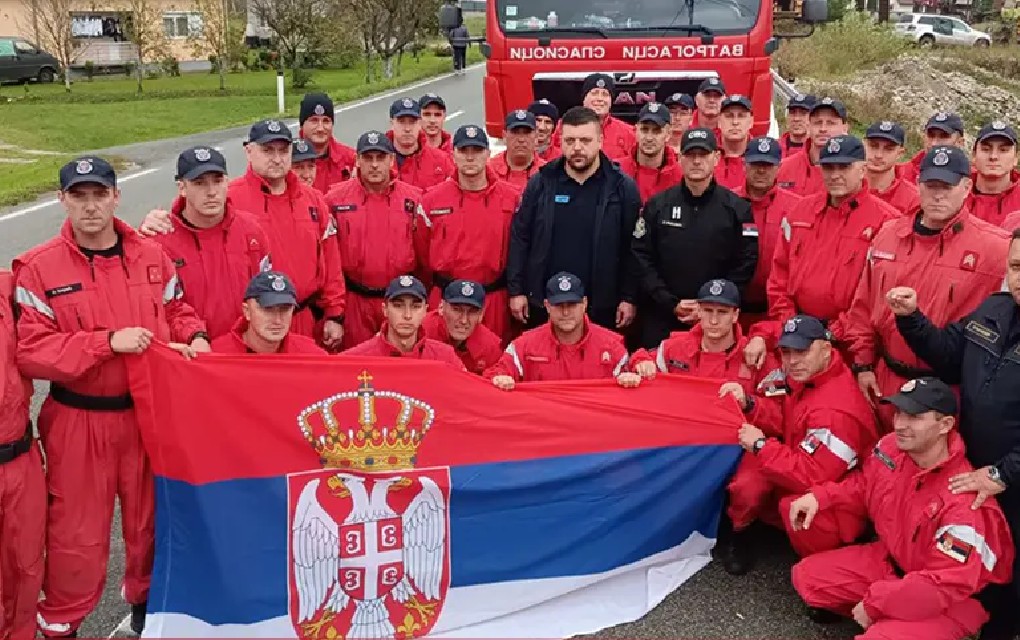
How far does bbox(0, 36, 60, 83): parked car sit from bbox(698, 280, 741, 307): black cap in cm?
3867

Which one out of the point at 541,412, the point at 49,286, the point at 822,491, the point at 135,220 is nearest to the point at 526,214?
the point at 541,412

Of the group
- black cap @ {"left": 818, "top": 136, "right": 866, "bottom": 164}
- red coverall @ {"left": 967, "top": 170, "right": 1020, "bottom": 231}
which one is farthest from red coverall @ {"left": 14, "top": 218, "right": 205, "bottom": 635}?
red coverall @ {"left": 967, "top": 170, "right": 1020, "bottom": 231}

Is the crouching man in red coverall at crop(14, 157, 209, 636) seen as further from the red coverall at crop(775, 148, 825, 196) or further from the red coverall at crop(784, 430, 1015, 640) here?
the red coverall at crop(775, 148, 825, 196)

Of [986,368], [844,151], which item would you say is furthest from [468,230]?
[986,368]

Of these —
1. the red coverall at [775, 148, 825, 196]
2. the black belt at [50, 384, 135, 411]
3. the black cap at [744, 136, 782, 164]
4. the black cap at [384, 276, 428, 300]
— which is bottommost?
the black belt at [50, 384, 135, 411]

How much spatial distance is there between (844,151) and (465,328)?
2493 mm

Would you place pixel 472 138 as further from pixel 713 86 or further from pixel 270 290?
pixel 713 86

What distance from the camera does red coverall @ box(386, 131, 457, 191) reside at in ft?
28.5

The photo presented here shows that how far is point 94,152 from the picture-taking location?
66.8 ft

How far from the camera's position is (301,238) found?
19.9ft

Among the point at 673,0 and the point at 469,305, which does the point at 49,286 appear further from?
the point at 673,0

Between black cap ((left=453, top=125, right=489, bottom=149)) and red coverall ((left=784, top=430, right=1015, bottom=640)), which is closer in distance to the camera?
red coverall ((left=784, top=430, right=1015, bottom=640))

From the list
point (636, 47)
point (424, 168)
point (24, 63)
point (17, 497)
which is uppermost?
point (636, 47)

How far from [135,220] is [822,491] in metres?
10.9
